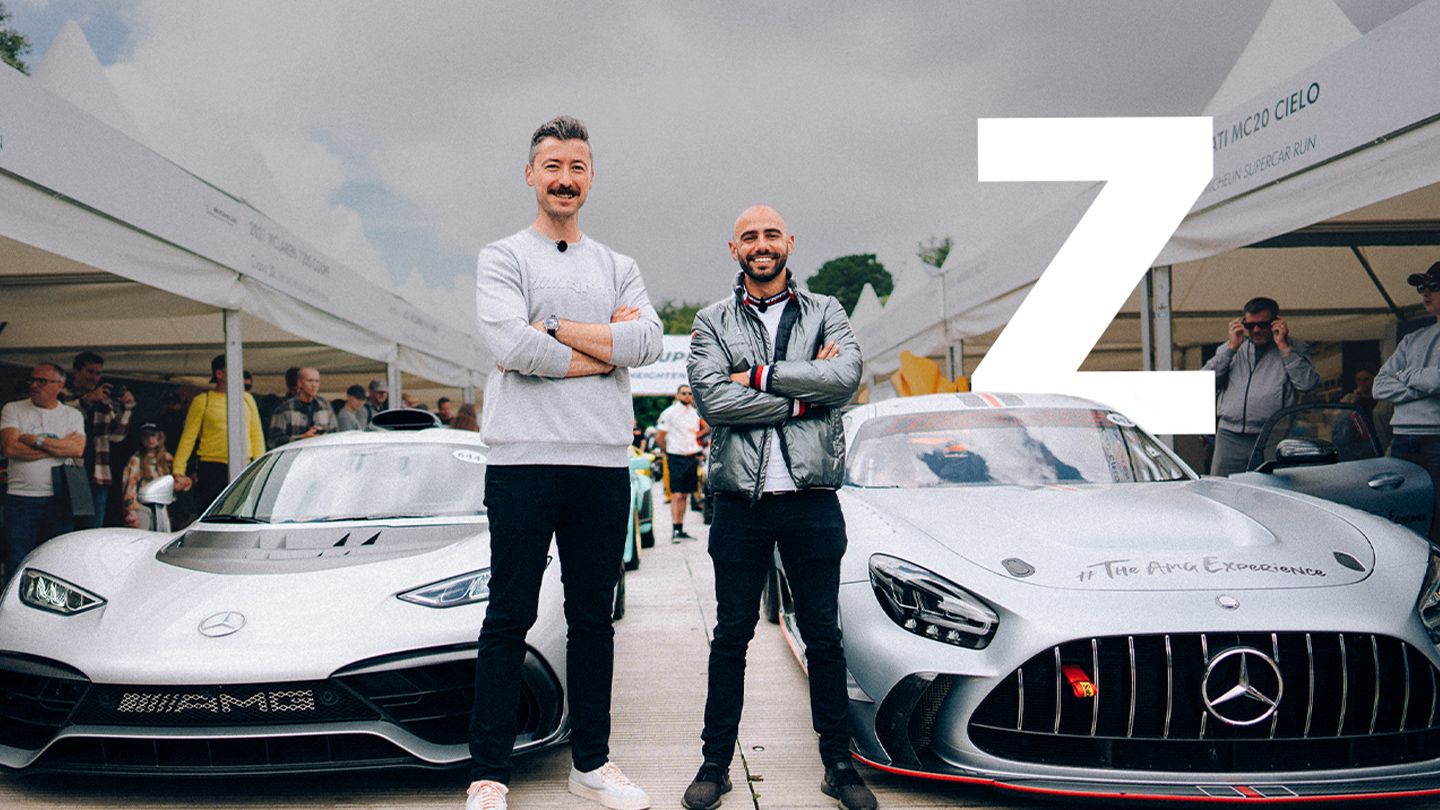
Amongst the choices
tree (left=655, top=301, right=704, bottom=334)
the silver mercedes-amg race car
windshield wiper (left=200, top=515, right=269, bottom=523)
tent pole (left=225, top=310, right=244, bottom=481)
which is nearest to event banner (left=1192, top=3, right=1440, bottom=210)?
the silver mercedes-amg race car

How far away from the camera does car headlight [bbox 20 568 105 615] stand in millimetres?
2814

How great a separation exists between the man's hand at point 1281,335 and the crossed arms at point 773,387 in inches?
165

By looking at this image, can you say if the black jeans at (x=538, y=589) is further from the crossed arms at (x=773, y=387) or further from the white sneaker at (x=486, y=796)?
the crossed arms at (x=773, y=387)

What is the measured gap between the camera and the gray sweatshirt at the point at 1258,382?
5.66 meters

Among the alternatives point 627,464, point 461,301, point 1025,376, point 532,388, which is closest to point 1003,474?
point 627,464

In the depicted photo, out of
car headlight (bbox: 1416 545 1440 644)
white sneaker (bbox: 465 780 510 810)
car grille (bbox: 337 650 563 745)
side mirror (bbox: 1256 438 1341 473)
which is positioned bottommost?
white sneaker (bbox: 465 780 510 810)

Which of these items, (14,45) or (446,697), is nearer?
(446,697)

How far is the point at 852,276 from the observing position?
3088 inches

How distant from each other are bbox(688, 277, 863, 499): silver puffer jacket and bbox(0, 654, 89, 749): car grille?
6.05 feet

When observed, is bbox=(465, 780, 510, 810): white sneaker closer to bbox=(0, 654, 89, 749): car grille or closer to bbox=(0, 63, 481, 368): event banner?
bbox=(0, 654, 89, 749): car grille

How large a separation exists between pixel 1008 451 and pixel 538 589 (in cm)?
202

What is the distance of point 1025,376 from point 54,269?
684cm

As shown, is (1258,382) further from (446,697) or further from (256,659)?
(256,659)

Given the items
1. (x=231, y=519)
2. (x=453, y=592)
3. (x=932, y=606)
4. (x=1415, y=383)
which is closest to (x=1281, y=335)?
(x=1415, y=383)
